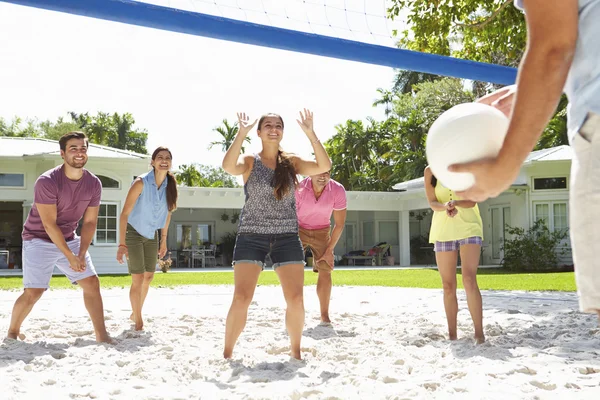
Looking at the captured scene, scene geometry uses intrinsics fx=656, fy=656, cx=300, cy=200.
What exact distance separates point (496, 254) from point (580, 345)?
67.7ft

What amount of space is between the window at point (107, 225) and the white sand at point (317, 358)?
582 inches

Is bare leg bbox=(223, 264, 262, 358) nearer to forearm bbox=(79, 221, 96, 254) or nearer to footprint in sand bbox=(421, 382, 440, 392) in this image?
footprint in sand bbox=(421, 382, 440, 392)

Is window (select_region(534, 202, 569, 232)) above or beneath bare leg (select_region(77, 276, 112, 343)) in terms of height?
above

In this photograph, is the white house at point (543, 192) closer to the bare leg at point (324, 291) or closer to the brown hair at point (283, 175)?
the bare leg at point (324, 291)

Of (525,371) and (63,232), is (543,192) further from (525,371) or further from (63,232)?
(63,232)

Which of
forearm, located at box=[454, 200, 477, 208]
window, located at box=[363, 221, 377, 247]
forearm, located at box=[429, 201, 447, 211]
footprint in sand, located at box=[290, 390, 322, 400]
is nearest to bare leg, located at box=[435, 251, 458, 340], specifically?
forearm, located at box=[429, 201, 447, 211]

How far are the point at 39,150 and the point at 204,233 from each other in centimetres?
957

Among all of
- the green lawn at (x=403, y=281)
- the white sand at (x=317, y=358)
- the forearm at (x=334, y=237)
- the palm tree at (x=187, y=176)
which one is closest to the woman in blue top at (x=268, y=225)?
the white sand at (x=317, y=358)

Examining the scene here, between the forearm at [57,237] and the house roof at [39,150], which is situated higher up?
the house roof at [39,150]

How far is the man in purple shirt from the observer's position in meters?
5.07

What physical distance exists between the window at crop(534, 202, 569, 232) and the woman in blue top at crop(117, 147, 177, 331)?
719 inches

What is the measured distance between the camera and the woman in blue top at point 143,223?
20.2 feet

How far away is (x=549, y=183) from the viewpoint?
2256 centimetres

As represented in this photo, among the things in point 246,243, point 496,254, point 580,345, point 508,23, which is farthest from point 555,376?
point 496,254
